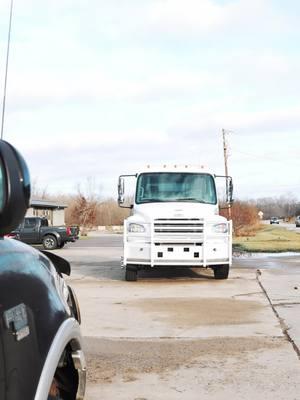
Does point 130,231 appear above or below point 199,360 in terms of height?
above

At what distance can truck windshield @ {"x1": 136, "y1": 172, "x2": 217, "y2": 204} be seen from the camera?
14227 mm

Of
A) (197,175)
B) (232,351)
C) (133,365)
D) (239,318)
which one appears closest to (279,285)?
(197,175)

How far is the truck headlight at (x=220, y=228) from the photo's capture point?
1350 cm

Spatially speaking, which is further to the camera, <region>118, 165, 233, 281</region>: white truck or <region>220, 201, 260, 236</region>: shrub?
<region>220, 201, 260, 236</region>: shrub

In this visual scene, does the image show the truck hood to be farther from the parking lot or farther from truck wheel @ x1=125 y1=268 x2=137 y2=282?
the parking lot

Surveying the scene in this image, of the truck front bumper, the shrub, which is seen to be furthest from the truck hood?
the shrub

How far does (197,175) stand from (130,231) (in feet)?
7.72

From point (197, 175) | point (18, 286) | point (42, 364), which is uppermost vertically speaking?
point (197, 175)

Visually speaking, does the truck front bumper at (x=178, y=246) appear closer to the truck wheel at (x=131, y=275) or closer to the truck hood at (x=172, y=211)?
the truck hood at (x=172, y=211)

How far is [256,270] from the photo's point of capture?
16.8 meters

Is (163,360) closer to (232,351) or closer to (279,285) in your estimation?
(232,351)

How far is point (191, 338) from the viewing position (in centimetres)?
757

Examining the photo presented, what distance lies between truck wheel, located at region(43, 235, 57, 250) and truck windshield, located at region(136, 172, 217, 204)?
1708cm

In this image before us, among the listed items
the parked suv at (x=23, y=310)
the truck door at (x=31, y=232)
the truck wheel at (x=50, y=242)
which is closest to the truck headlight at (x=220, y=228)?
the parked suv at (x=23, y=310)
